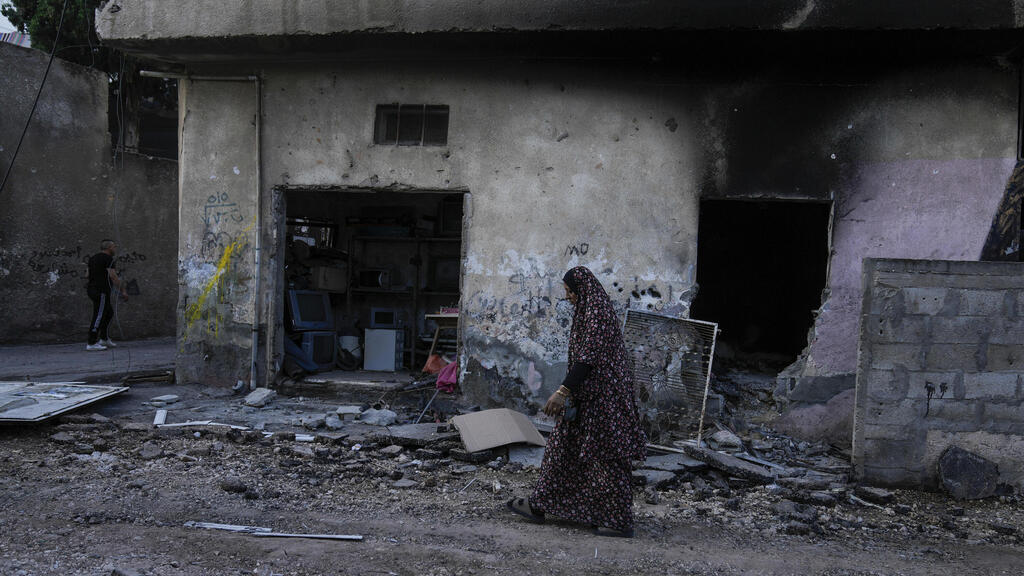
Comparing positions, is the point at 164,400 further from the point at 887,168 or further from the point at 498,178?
the point at 887,168

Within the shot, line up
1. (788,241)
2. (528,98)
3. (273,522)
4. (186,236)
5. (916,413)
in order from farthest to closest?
(788,241) → (186,236) → (528,98) → (916,413) → (273,522)

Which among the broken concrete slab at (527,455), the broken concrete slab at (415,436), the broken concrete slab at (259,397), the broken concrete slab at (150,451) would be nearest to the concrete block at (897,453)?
the broken concrete slab at (527,455)

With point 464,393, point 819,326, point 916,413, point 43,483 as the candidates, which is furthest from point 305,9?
point 916,413

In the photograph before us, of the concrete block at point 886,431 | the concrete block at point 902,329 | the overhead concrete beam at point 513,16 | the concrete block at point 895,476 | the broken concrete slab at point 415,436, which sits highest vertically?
the overhead concrete beam at point 513,16

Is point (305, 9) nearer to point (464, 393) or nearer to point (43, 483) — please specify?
point (464, 393)

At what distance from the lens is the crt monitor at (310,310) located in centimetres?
912

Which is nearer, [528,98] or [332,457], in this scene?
[332,457]

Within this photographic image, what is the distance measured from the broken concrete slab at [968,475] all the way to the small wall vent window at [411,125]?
214 inches

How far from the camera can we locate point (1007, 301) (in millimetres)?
5125

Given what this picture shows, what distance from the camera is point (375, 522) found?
162 inches

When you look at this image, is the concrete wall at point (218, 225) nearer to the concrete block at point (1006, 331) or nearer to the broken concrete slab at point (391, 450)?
the broken concrete slab at point (391, 450)

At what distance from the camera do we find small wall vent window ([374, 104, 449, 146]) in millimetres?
7352

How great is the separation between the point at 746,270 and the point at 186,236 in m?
8.24

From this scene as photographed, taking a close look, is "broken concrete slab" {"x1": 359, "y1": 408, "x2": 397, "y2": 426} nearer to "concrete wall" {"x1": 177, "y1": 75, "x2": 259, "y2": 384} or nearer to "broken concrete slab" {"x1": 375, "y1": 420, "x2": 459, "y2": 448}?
"broken concrete slab" {"x1": 375, "y1": 420, "x2": 459, "y2": 448}
